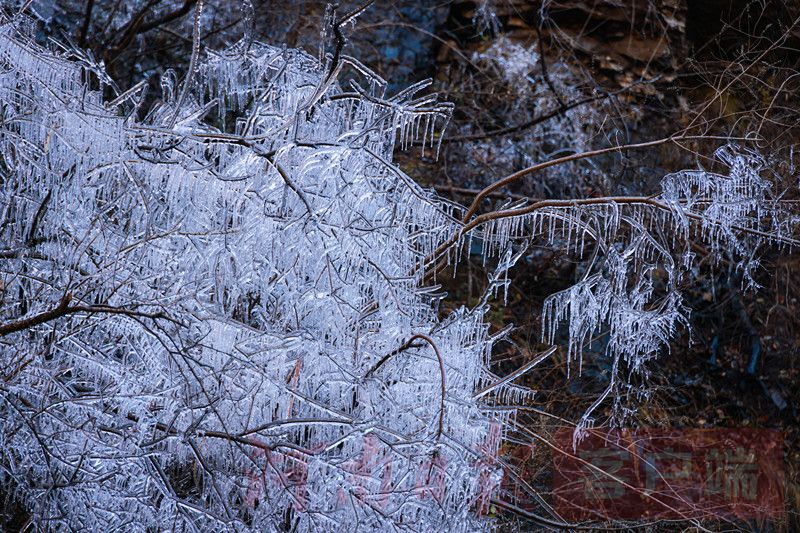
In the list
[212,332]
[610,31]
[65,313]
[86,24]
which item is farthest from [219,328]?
[610,31]

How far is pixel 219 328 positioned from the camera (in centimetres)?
337

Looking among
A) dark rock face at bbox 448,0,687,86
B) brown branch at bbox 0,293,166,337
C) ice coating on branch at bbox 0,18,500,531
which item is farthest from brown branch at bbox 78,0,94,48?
brown branch at bbox 0,293,166,337

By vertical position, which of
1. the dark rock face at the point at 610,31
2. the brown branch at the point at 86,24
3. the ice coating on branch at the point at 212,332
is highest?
the dark rock face at the point at 610,31

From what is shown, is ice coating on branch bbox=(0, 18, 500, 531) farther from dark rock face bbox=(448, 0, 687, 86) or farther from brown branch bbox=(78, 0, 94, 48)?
dark rock face bbox=(448, 0, 687, 86)

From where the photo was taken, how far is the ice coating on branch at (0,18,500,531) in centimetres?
321

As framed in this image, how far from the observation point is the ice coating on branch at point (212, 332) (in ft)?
10.5

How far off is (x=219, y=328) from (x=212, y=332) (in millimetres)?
28

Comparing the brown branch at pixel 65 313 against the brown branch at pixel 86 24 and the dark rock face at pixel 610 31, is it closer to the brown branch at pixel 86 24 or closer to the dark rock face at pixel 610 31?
the brown branch at pixel 86 24

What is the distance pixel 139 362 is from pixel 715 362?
470 centimetres

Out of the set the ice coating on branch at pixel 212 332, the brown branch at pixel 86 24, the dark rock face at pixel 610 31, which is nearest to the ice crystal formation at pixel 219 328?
the ice coating on branch at pixel 212 332

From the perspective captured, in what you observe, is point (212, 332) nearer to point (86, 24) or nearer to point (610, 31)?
point (86, 24)

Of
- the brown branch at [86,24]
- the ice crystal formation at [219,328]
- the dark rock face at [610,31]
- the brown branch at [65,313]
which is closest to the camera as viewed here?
the brown branch at [65,313]

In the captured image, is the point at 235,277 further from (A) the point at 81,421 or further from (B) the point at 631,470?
(B) the point at 631,470

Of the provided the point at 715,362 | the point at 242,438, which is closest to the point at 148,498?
the point at 242,438
